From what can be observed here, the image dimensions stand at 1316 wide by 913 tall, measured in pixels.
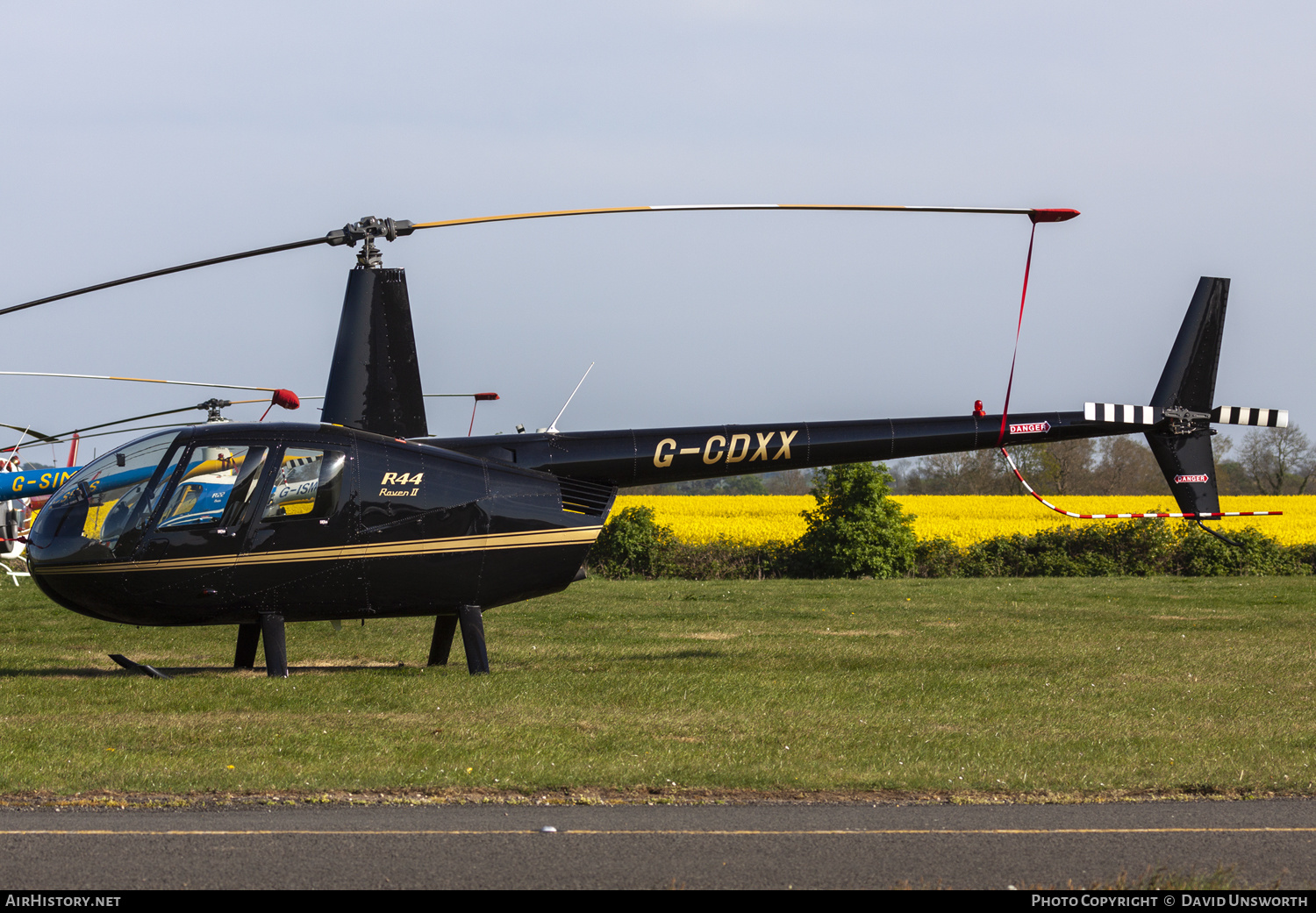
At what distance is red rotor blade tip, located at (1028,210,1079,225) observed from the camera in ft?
38.9

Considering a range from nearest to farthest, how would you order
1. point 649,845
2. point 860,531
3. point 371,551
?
1. point 649,845
2. point 371,551
3. point 860,531

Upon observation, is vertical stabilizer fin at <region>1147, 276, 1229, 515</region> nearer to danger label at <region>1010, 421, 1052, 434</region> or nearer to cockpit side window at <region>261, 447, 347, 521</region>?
danger label at <region>1010, 421, 1052, 434</region>

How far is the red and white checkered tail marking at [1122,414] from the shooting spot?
49.0ft

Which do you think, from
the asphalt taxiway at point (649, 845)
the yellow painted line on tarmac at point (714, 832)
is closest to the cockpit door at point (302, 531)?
the asphalt taxiway at point (649, 845)

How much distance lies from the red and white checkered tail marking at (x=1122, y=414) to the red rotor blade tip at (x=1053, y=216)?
146 inches

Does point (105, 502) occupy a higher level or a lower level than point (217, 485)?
lower

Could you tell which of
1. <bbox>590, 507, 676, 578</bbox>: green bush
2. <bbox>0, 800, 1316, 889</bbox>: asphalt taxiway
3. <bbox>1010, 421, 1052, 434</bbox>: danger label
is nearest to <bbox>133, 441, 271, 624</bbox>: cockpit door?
<bbox>0, 800, 1316, 889</bbox>: asphalt taxiway

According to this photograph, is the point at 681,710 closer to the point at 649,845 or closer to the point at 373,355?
the point at 649,845

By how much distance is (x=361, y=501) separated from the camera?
12.5 meters

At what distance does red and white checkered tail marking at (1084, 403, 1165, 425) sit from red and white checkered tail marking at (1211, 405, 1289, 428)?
87cm

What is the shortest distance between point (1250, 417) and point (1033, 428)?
268 centimetres

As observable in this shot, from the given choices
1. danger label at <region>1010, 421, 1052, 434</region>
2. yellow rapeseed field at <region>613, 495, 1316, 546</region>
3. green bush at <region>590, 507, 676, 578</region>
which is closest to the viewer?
danger label at <region>1010, 421, 1052, 434</region>

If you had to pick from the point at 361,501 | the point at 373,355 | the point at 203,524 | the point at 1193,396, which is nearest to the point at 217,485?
the point at 203,524
